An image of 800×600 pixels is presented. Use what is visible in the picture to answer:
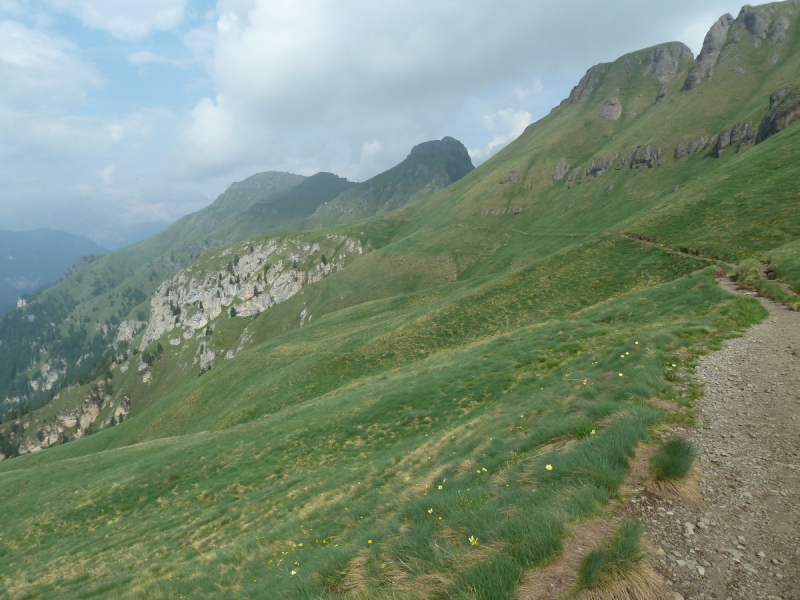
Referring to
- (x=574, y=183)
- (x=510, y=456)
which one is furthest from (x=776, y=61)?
(x=510, y=456)

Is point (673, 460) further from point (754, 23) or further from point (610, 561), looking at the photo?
point (754, 23)

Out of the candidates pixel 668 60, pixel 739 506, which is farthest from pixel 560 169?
pixel 739 506

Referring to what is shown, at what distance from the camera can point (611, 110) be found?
177375mm

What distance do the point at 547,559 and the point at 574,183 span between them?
160m

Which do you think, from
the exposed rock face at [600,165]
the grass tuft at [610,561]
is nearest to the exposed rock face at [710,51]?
the exposed rock face at [600,165]

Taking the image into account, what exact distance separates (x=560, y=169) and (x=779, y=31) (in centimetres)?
9520

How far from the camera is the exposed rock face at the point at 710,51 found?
478 feet

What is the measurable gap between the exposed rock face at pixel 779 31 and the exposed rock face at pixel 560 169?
8511 cm

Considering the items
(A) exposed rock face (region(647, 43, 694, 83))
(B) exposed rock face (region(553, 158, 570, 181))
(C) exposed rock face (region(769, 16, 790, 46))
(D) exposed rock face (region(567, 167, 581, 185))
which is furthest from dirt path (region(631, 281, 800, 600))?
(A) exposed rock face (region(647, 43, 694, 83))

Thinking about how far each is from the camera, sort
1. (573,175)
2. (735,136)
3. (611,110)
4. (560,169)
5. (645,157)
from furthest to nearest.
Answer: (611,110)
(560,169)
(573,175)
(645,157)
(735,136)

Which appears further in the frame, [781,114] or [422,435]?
[781,114]

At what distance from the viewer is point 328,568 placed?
23.9ft

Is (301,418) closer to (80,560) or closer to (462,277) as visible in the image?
(80,560)

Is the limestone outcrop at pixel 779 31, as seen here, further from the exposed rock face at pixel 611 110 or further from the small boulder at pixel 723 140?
the small boulder at pixel 723 140
